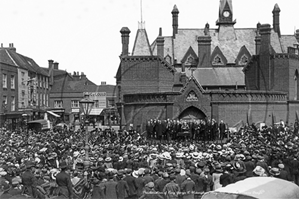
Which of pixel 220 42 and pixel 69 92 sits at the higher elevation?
pixel 220 42

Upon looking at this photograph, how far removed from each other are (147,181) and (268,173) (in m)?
3.43

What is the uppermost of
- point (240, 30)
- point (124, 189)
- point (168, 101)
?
point (240, 30)

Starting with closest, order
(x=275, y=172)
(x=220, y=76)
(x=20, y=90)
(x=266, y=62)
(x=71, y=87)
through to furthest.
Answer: (x=275, y=172) < (x=20, y=90) < (x=71, y=87) < (x=266, y=62) < (x=220, y=76)

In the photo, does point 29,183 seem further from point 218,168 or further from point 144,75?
point 144,75

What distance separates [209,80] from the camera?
166 feet

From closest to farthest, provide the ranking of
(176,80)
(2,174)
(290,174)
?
(290,174), (2,174), (176,80)

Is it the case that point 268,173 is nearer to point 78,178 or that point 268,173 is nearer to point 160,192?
point 160,192

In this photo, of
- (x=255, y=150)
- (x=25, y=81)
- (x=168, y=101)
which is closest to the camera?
(x=255, y=150)

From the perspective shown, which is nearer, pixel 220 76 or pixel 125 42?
pixel 125 42

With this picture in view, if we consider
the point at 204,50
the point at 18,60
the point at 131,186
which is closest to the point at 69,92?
the point at 18,60

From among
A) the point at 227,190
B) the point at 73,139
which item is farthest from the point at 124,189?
the point at 73,139

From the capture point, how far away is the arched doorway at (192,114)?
39.2m

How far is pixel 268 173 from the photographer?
11.8 m

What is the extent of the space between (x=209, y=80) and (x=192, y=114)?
12.2 metres
